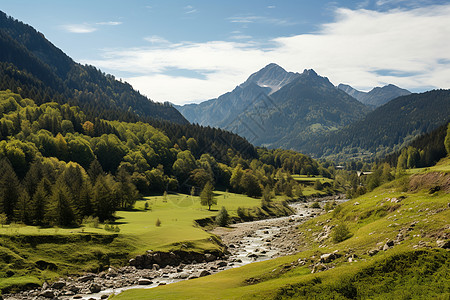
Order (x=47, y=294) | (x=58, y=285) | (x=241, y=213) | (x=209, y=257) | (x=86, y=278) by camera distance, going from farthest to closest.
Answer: (x=241, y=213) → (x=209, y=257) → (x=86, y=278) → (x=58, y=285) → (x=47, y=294)

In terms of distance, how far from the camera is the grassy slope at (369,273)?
1144 inches

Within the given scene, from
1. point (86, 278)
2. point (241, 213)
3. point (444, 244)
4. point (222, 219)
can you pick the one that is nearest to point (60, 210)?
point (86, 278)

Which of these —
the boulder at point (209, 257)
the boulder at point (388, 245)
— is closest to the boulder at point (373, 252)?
the boulder at point (388, 245)

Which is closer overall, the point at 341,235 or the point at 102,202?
the point at 341,235

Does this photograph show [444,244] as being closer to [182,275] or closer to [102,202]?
[182,275]

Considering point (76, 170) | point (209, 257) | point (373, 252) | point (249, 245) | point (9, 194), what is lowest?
point (249, 245)

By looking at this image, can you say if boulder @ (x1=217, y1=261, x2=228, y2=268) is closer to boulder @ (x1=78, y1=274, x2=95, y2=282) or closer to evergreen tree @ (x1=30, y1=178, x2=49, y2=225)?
boulder @ (x1=78, y1=274, x2=95, y2=282)

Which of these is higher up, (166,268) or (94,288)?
(94,288)

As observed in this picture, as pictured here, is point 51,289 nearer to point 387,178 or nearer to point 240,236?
point 240,236

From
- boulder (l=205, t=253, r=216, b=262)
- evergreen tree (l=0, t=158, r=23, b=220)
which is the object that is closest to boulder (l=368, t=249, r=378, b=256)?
boulder (l=205, t=253, r=216, b=262)

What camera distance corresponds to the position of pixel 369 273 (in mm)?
31344

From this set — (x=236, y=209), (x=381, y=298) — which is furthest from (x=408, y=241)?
(x=236, y=209)

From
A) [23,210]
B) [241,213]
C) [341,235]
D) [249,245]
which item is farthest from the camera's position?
[241,213]

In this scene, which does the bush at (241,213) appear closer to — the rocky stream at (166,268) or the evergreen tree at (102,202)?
the rocky stream at (166,268)
